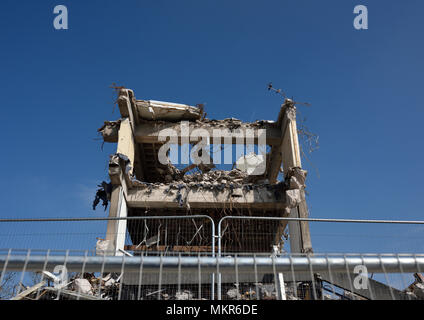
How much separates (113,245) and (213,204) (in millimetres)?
3640

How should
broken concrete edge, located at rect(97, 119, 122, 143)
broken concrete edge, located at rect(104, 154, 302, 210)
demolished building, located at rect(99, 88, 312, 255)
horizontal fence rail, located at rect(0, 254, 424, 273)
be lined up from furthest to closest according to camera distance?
broken concrete edge, located at rect(97, 119, 122, 143) < broken concrete edge, located at rect(104, 154, 302, 210) < demolished building, located at rect(99, 88, 312, 255) < horizontal fence rail, located at rect(0, 254, 424, 273)

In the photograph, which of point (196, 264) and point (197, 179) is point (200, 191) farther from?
point (196, 264)

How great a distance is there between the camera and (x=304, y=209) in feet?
35.3

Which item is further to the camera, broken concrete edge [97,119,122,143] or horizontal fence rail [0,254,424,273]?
broken concrete edge [97,119,122,143]

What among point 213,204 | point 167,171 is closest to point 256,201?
point 213,204

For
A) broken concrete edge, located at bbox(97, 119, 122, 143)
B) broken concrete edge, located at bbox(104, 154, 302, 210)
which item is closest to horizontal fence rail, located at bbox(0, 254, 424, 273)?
broken concrete edge, located at bbox(104, 154, 302, 210)

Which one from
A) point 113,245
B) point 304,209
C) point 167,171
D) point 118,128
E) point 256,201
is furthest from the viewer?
point 167,171

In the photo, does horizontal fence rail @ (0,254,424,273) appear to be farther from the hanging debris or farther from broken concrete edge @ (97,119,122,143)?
broken concrete edge @ (97,119,122,143)

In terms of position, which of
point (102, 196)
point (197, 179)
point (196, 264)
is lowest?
point (196, 264)

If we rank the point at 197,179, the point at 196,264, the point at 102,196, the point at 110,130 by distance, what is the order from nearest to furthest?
the point at 196,264
the point at 102,196
the point at 110,130
the point at 197,179

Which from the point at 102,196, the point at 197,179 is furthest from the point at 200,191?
the point at 102,196

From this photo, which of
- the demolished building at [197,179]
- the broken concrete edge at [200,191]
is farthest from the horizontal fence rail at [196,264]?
the broken concrete edge at [200,191]
